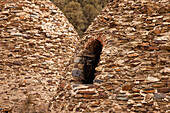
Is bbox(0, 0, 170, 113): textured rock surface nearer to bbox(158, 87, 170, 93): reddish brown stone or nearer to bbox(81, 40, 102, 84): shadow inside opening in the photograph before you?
bbox(158, 87, 170, 93): reddish brown stone

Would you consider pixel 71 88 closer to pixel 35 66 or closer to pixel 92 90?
pixel 92 90

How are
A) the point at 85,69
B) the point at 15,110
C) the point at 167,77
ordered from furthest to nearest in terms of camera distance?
the point at 15,110 → the point at 85,69 → the point at 167,77

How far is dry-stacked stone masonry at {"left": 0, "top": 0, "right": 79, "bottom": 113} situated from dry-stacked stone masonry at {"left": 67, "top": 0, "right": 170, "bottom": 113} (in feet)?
6.46

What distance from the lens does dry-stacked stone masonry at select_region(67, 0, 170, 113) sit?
12.9 ft

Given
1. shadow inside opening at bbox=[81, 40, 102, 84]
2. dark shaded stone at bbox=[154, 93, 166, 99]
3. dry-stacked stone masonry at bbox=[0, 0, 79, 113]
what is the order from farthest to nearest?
dry-stacked stone masonry at bbox=[0, 0, 79, 113] → shadow inside opening at bbox=[81, 40, 102, 84] → dark shaded stone at bbox=[154, 93, 166, 99]

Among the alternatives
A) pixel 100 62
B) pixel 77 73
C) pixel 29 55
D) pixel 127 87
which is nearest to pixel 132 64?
pixel 127 87

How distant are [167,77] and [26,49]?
4.56 m

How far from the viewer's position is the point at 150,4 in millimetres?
4703

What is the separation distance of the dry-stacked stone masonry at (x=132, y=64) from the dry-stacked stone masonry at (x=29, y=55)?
77.6 inches

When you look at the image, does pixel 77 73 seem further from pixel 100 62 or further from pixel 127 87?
pixel 127 87

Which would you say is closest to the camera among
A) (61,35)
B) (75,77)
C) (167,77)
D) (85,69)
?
(167,77)

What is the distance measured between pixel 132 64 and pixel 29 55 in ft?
12.2

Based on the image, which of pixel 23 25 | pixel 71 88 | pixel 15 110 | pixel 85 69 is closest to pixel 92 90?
pixel 71 88

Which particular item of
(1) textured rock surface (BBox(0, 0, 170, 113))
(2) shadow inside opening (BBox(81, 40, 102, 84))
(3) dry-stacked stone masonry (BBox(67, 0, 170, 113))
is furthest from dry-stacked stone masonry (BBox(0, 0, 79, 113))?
(3) dry-stacked stone masonry (BBox(67, 0, 170, 113))
